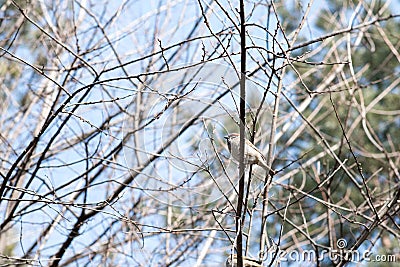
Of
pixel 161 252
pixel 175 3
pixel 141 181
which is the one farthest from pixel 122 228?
pixel 175 3

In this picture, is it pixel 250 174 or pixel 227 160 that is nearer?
pixel 250 174

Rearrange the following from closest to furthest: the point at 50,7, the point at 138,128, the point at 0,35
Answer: the point at 138,128
the point at 50,7
the point at 0,35

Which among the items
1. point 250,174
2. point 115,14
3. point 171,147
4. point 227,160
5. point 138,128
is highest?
point 115,14

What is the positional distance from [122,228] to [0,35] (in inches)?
69.6

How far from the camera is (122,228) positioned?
3346 millimetres

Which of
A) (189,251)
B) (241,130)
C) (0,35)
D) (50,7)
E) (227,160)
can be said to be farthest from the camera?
(0,35)

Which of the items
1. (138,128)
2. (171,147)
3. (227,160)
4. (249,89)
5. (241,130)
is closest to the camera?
(241,130)

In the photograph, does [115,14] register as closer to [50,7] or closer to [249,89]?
[50,7]

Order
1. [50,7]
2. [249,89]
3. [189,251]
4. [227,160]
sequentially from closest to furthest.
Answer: [249,89], [227,160], [189,251], [50,7]

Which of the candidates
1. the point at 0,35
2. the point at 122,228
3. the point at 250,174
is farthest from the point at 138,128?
the point at 0,35

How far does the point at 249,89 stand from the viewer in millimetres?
2174

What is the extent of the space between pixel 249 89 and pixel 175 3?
1.85m

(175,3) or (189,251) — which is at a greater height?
(175,3)

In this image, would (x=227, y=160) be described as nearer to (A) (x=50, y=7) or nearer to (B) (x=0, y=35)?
(A) (x=50, y=7)
